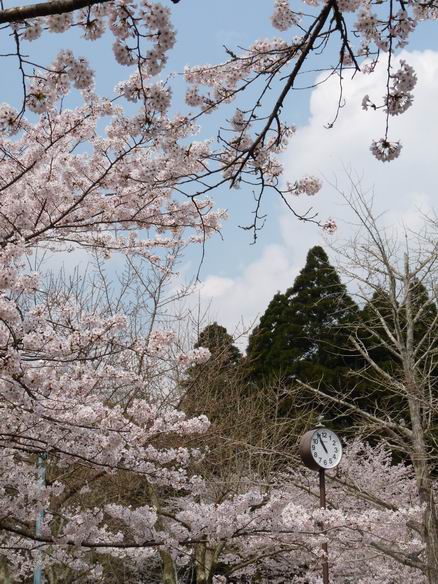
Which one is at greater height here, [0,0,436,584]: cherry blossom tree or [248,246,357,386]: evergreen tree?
[248,246,357,386]: evergreen tree

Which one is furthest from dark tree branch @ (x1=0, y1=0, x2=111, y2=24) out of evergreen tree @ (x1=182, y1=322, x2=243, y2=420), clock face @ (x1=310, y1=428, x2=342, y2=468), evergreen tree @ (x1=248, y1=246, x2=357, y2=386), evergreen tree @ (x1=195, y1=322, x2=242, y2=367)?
evergreen tree @ (x1=248, y1=246, x2=357, y2=386)

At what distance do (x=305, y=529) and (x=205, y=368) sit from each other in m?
5.47

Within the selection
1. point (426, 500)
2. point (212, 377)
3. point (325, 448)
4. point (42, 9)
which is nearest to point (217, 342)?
point (212, 377)

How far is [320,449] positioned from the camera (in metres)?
7.27

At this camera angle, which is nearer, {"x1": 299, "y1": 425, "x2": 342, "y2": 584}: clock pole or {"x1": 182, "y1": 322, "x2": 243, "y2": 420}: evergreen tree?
{"x1": 299, "y1": 425, "x2": 342, "y2": 584}: clock pole

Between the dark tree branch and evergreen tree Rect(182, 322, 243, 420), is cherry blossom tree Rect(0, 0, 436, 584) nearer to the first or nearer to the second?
the dark tree branch

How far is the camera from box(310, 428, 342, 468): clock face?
23.5 ft

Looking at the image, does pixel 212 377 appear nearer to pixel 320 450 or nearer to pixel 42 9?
pixel 320 450

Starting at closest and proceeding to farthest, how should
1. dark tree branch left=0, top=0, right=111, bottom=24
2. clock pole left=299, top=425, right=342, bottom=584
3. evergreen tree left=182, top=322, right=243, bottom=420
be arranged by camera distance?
dark tree branch left=0, top=0, right=111, bottom=24 → clock pole left=299, top=425, right=342, bottom=584 → evergreen tree left=182, top=322, right=243, bottom=420

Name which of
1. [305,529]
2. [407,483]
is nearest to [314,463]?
[305,529]

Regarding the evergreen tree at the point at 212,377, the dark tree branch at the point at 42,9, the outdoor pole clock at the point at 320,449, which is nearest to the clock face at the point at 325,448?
the outdoor pole clock at the point at 320,449

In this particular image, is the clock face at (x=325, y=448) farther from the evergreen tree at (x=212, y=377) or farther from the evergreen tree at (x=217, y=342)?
the evergreen tree at (x=217, y=342)

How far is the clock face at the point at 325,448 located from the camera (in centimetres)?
715

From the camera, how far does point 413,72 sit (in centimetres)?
250
